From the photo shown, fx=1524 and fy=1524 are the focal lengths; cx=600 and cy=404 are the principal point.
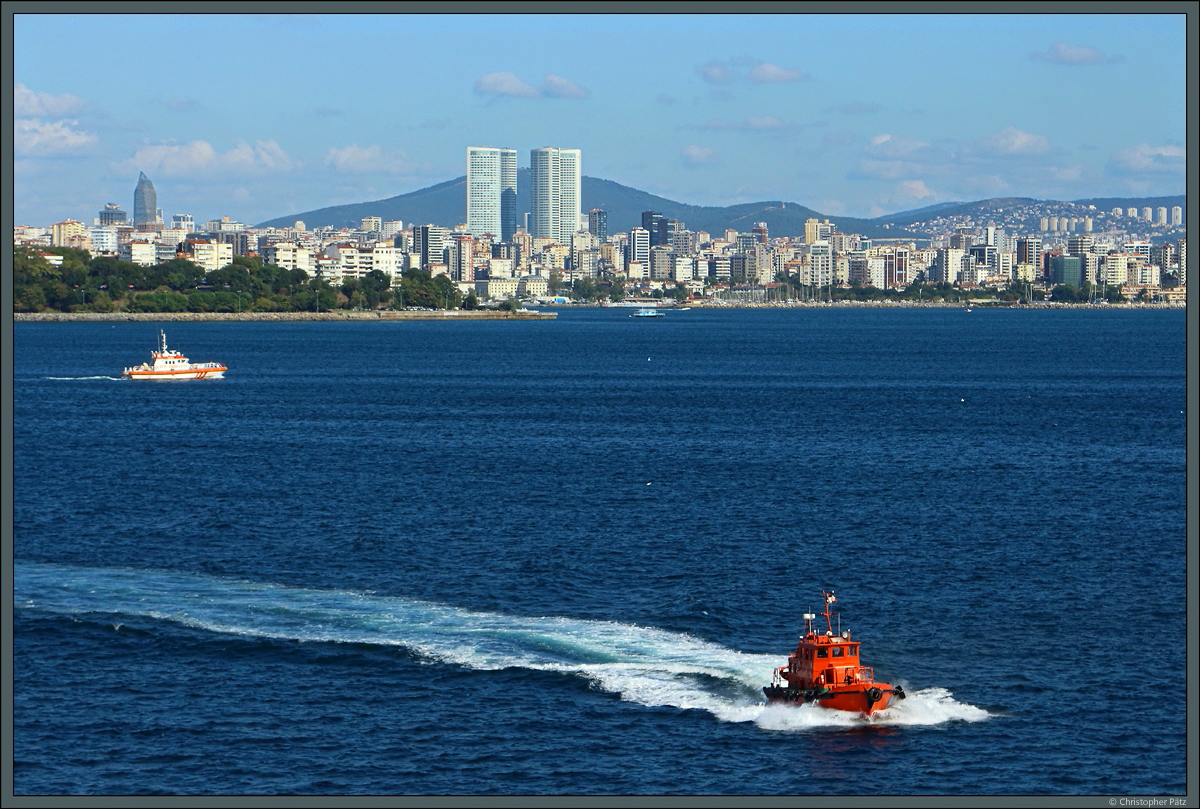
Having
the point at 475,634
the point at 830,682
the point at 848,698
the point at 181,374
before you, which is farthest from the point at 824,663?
the point at 181,374

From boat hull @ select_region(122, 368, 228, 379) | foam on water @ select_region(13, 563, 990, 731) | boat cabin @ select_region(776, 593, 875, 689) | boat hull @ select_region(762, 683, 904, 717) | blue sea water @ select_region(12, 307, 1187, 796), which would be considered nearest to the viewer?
blue sea water @ select_region(12, 307, 1187, 796)

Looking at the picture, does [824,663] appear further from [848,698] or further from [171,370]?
[171,370]

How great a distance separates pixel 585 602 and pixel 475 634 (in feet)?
13.3

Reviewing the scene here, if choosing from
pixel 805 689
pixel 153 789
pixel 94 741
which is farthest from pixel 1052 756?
pixel 94 741

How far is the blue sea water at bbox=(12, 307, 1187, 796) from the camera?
90.8ft

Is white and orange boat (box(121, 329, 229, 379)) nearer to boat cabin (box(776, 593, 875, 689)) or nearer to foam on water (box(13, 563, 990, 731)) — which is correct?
foam on water (box(13, 563, 990, 731))

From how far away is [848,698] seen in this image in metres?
29.5

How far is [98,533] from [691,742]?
26.8 m

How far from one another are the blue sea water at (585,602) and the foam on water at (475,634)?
0.11 m

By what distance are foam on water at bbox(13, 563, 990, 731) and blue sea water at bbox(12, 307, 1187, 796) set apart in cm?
11

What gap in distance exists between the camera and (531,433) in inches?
3113

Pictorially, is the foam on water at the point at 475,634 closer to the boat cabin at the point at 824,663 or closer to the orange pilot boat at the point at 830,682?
the orange pilot boat at the point at 830,682

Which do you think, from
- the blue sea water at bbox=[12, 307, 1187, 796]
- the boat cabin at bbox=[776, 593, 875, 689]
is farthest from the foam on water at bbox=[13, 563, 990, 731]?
the boat cabin at bbox=[776, 593, 875, 689]

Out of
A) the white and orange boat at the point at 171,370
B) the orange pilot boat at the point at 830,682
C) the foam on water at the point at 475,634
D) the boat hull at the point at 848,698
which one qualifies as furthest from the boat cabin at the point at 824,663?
the white and orange boat at the point at 171,370
